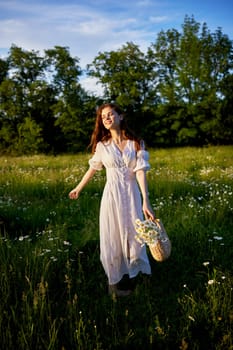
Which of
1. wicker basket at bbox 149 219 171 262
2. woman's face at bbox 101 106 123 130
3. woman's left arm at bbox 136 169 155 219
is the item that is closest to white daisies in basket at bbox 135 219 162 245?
wicker basket at bbox 149 219 171 262

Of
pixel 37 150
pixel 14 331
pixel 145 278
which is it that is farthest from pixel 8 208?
pixel 37 150

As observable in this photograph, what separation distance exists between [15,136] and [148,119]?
10.5 meters

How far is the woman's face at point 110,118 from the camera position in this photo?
423 cm

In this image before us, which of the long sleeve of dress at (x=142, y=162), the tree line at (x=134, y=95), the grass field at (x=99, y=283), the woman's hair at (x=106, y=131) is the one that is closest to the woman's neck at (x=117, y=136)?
the woman's hair at (x=106, y=131)

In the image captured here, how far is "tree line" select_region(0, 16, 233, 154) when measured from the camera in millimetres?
27703

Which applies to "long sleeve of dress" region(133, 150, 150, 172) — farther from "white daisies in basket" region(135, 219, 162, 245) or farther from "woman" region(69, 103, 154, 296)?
"white daisies in basket" region(135, 219, 162, 245)

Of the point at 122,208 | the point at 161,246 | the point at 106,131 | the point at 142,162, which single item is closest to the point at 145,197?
the point at 122,208

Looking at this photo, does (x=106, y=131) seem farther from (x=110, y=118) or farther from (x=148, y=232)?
(x=148, y=232)

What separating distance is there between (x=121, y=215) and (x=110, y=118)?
1.08 metres

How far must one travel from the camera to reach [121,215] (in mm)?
4078

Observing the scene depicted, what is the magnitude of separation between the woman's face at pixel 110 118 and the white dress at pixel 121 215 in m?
0.27

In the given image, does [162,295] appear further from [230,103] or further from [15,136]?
[15,136]

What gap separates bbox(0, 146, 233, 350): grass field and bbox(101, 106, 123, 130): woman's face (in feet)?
4.95

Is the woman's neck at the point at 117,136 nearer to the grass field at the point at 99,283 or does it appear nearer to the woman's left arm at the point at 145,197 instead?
the woman's left arm at the point at 145,197
